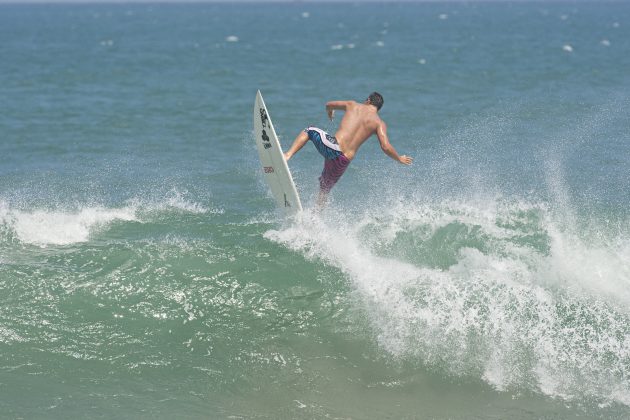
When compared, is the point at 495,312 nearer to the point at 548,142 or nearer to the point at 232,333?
the point at 232,333

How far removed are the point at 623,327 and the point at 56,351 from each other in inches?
229

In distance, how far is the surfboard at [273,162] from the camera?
10.5 meters

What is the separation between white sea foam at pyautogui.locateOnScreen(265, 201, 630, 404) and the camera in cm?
815

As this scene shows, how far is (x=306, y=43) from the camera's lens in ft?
173

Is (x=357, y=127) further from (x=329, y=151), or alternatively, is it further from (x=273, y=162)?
(x=273, y=162)

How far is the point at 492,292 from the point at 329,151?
2852mm

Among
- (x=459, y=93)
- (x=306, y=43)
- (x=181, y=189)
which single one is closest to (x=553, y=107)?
(x=459, y=93)

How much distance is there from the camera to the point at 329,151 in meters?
10.6

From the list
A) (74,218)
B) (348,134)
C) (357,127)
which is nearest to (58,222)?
(74,218)

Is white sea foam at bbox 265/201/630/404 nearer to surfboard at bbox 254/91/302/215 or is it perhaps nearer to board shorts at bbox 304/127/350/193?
surfboard at bbox 254/91/302/215

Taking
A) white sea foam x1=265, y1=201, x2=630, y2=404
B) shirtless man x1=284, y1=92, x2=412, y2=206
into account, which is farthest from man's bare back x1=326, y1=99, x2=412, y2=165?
white sea foam x1=265, y1=201, x2=630, y2=404

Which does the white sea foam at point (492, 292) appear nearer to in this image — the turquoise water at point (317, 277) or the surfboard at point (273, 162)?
the turquoise water at point (317, 277)

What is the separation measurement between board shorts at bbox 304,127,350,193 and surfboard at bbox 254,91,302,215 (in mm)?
481

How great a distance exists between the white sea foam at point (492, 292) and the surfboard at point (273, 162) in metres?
0.44
